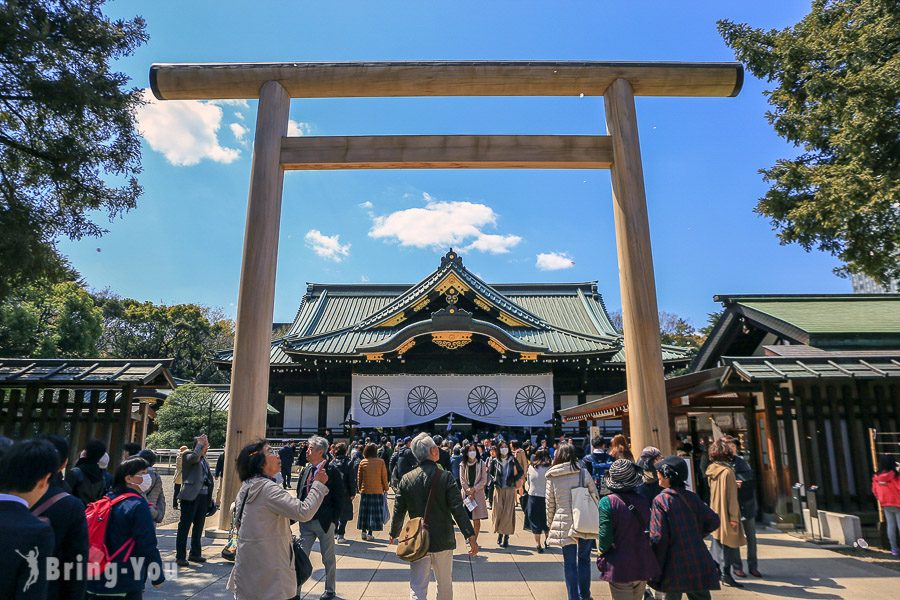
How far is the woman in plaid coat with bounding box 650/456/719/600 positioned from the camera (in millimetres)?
3691

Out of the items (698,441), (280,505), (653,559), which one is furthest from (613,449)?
(698,441)

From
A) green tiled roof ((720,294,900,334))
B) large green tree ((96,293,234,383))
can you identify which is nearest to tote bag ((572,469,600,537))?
green tiled roof ((720,294,900,334))

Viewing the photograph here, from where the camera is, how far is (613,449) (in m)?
6.42

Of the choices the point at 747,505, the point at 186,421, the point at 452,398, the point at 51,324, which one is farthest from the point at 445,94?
the point at 51,324

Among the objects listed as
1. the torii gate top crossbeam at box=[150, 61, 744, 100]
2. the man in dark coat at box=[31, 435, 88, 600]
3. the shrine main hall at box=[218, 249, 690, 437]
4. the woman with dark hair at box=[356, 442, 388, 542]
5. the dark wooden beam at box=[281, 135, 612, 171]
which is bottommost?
the woman with dark hair at box=[356, 442, 388, 542]

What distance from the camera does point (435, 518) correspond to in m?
4.15

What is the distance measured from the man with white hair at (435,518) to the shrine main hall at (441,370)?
14620 mm

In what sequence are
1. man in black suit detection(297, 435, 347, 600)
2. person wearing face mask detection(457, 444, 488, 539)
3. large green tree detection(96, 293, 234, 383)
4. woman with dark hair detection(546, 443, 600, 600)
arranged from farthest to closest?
large green tree detection(96, 293, 234, 383), person wearing face mask detection(457, 444, 488, 539), man in black suit detection(297, 435, 347, 600), woman with dark hair detection(546, 443, 600, 600)

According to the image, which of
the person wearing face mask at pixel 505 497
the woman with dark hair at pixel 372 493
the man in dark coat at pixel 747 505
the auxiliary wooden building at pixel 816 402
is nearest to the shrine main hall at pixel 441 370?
the auxiliary wooden building at pixel 816 402

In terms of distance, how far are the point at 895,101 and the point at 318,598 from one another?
10485 millimetres

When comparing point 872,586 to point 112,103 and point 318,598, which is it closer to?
point 318,598

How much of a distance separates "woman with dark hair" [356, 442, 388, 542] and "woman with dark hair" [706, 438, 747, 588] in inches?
187

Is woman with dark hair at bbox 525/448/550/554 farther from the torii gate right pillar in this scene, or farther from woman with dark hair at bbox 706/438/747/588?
woman with dark hair at bbox 706/438/747/588

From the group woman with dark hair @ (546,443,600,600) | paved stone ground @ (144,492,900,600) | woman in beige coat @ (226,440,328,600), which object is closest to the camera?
woman in beige coat @ (226,440,328,600)
